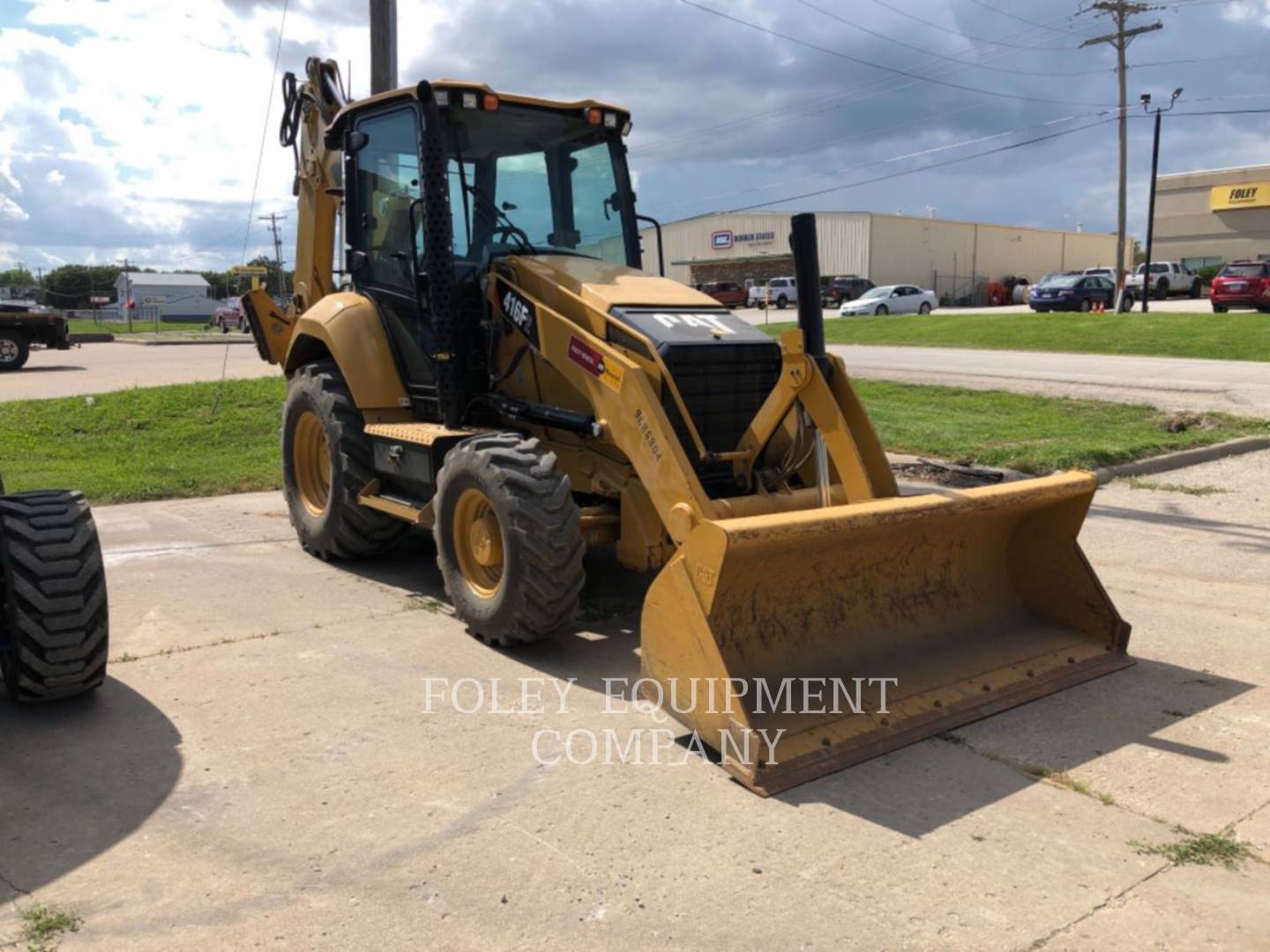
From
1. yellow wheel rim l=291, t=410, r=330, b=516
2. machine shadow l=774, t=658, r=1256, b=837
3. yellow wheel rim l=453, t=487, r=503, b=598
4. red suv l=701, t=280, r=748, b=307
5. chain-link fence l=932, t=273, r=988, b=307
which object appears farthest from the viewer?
chain-link fence l=932, t=273, r=988, b=307

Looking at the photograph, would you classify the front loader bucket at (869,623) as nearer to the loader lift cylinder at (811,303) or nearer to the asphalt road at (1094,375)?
the loader lift cylinder at (811,303)

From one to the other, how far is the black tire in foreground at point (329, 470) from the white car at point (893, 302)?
122 feet

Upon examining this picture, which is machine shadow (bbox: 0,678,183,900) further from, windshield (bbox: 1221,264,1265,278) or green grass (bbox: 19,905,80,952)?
windshield (bbox: 1221,264,1265,278)

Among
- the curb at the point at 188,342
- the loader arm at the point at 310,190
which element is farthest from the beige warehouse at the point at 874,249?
the loader arm at the point at 310,190

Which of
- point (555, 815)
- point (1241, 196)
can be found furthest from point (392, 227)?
point (1241, 196)

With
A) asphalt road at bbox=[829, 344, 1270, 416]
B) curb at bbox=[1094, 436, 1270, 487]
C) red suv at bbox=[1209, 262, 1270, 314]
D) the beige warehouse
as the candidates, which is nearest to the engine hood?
curb at bbox=[1094, 436, 1270, 487]

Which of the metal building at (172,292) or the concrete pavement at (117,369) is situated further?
the metal building at (172,292)

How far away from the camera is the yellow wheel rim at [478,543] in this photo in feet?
18.5

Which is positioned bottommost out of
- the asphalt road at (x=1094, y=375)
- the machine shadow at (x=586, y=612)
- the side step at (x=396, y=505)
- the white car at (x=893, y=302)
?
the machine shadow at (x=586, y=612)

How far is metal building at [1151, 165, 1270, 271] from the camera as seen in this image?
208 feet

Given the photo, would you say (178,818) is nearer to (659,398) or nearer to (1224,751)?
(659,398)

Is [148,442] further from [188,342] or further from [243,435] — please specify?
[188,342]

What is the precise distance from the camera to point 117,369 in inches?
912

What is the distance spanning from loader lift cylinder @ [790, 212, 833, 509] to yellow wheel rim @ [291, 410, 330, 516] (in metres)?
3.98
